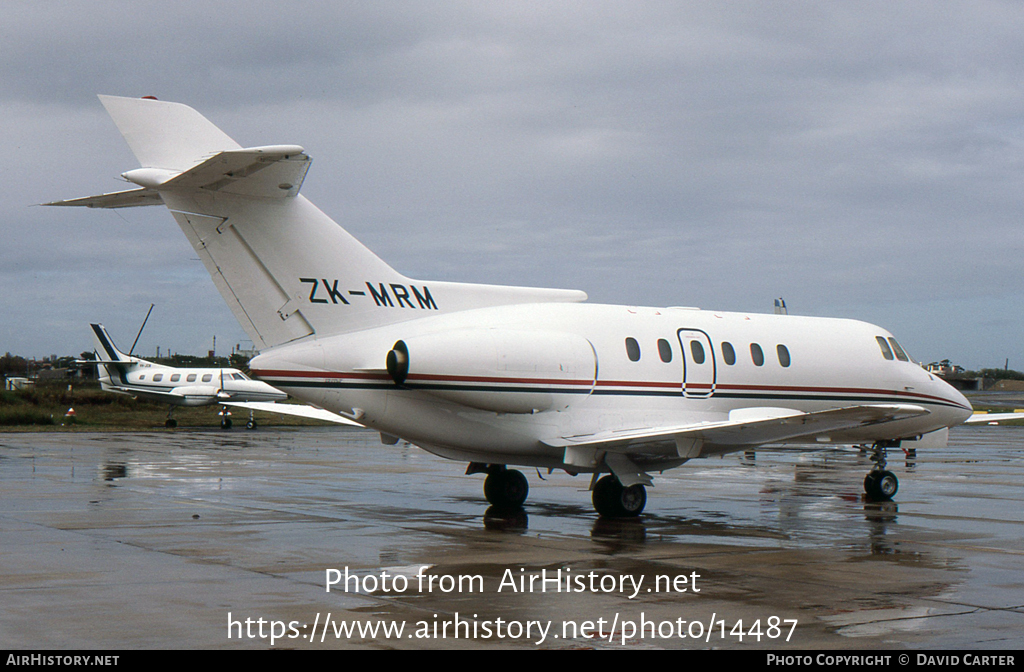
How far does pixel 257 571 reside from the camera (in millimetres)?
9977

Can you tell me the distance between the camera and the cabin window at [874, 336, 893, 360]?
762 inches

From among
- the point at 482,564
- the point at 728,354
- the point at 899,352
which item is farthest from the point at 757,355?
the point at 482,564

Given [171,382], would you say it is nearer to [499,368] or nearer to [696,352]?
[696,352]

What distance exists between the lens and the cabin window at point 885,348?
63.5 feet

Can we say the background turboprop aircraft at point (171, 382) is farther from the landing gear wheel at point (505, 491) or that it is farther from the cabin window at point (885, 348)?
the cabin window at point (885, 348)

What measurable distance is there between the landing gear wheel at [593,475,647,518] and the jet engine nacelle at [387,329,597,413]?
144 centimetres

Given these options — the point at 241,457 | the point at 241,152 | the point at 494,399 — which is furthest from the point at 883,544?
the point at 241,457

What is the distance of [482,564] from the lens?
1080 centimetres

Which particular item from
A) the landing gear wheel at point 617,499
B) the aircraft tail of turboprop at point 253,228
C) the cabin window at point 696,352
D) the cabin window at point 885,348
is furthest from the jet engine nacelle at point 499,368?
the cabin window at point 885,348

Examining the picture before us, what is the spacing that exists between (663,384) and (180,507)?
7.79 meters

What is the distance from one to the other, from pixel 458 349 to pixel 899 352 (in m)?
10.3

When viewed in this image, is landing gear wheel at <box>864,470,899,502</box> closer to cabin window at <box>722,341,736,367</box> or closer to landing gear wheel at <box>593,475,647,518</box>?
cabin window at <box>722,341,736,367</box>

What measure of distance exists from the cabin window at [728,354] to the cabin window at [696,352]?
49 centimetres
